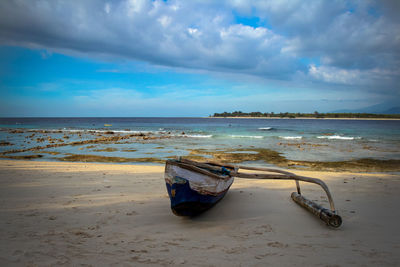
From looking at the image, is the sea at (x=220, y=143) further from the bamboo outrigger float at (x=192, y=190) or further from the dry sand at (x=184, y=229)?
the bamboo outrigger float at (x=192, y=190)

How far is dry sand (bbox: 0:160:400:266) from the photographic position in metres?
3.25

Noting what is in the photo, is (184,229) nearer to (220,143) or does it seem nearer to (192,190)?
(192,190)

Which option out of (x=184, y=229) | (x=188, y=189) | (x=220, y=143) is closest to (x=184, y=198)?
(x=188, y=189)

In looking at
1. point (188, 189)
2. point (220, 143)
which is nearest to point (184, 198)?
point (188, 189)

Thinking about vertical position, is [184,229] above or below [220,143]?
above

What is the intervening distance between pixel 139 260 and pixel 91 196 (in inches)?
→ 137

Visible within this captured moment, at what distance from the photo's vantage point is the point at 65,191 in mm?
6387

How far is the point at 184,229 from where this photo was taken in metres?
→ 4.25

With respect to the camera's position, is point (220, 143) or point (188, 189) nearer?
point (188, 189)

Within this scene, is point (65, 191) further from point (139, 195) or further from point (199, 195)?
point (199, 195)

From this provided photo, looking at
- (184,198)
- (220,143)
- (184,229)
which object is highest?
(184,198)

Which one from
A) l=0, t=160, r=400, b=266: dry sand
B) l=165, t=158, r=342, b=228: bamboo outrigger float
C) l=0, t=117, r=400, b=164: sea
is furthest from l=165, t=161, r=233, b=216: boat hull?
l=0, t=117, r=400, b=164: sea

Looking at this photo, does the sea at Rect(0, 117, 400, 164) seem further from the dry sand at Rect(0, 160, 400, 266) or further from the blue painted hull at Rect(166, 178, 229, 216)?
the blue painted hull at Rect(166, 178, 229, 216)

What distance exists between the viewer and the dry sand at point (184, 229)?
3.25 meters
